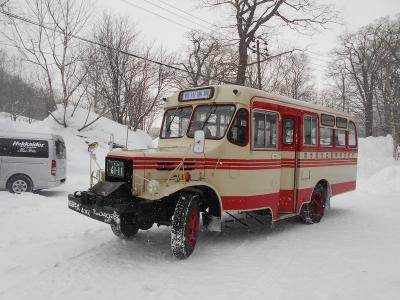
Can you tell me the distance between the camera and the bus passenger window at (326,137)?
10.7m

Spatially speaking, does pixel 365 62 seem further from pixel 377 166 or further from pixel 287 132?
pixel 287 132

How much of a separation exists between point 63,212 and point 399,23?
37.4 meters

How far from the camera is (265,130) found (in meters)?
8.49

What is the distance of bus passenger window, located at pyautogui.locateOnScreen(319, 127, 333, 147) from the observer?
1072 centimetres

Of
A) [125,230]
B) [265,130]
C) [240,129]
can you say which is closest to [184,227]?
[125,230]

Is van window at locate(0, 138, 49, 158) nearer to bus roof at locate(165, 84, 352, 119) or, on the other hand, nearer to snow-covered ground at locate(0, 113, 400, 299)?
snow-covered ground at locate(0, 113, 400, 299)

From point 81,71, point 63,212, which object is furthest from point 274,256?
point 81,71

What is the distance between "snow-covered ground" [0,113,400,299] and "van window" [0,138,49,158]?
2.98 m

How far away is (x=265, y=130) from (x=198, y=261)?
3.11m

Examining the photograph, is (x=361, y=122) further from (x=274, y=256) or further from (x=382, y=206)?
(x=274, y=256)

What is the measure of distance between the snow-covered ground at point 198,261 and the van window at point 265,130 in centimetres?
197

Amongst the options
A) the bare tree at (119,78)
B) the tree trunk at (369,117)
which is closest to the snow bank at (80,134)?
the bare tree at (119,78)

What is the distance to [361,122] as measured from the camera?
46.9 meters

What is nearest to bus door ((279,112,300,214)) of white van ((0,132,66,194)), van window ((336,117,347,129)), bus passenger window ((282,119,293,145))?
bus passenger window ((282,119,293,145))
